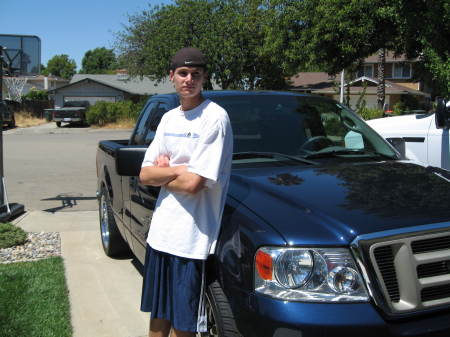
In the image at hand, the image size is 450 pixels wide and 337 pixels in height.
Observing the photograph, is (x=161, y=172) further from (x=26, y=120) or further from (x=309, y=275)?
(x=26, y=120)

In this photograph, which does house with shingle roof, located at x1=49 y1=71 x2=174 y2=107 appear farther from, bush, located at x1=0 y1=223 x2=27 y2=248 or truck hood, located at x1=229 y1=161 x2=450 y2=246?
truck hood, located at x1=229 y1=161 x2=450 y2=246

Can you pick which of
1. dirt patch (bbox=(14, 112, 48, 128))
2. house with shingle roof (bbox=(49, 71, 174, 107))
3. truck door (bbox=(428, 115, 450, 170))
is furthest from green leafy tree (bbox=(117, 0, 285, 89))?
truck door (bbox=(428, 115, 450, 170))

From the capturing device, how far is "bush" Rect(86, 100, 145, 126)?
35750 millimetres

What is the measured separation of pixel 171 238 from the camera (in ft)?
8.23

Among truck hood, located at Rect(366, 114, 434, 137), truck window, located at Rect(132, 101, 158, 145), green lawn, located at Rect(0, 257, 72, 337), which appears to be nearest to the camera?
green lawn, located at Rect(0, 257, 72, 337)

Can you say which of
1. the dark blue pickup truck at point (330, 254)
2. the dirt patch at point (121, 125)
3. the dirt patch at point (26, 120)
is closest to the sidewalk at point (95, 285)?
the dark blue pickup truck at point (330, 254)

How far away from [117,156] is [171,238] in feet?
2.83

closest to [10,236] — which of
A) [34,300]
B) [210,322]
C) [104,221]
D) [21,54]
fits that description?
[104,221]

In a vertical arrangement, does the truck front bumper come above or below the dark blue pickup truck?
below

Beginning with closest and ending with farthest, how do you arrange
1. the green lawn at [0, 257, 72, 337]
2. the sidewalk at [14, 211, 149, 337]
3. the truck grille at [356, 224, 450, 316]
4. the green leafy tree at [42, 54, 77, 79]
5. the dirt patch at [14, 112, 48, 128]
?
the truck grille at [356, 224, 450, 316]
the green lawn at [0, 257, 72, 337]
the sidewalk at [14, 211, 149, 337]
the dirt patch at [14, 112, 48, 128]
the green leafy tree at [42, 54, 77, 79]

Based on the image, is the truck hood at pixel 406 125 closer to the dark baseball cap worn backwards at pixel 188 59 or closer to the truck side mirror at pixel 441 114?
the truck side mirror at pixel 441 114

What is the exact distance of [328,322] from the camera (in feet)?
6.89

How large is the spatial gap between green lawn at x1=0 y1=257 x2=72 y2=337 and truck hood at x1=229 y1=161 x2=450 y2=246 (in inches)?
79.7

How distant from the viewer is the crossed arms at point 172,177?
2.40 metres
